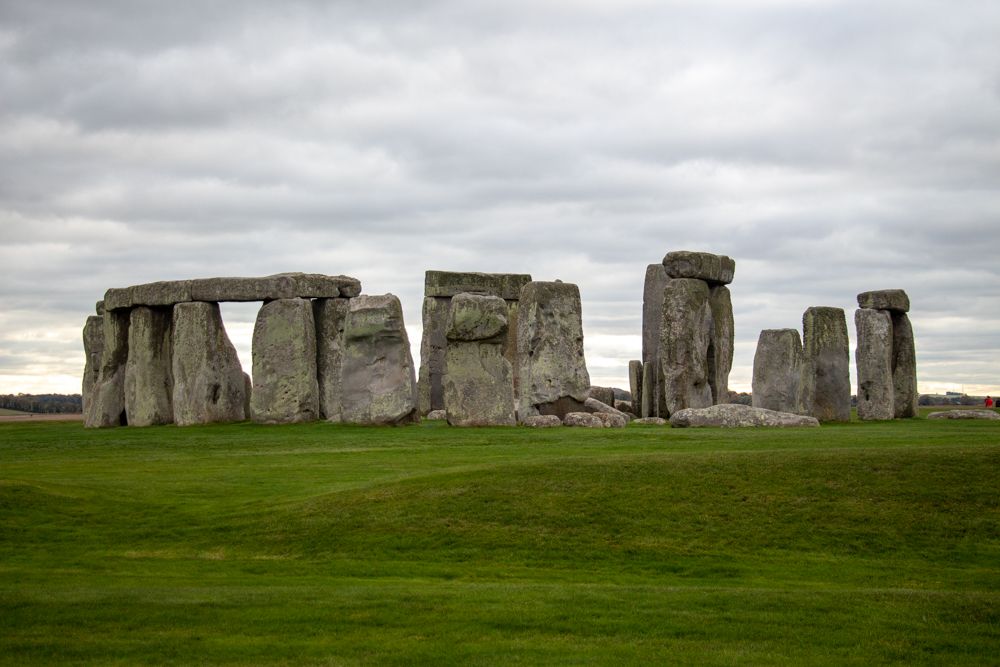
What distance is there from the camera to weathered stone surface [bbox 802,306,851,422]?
28828mm

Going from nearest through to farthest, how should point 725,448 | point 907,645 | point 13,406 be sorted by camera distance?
point 907,645 < point 725,448 < point 13,406

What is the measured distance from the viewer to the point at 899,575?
465 inches

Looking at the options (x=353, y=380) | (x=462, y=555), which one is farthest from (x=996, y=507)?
(x=353, y=380)

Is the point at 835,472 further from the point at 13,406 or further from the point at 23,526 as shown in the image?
the point at 13,406

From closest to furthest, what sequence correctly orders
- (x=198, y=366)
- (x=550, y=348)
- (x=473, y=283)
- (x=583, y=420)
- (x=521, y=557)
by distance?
(x=521, y=557)
(x=583, y=420)
(x=550, y=348)
(x=198, y=366)
(x=473, y=283)

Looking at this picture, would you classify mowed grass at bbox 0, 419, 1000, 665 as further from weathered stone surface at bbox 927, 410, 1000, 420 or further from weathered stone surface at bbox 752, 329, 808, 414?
weathered stone surface at bbox 752, 329, 808, 414

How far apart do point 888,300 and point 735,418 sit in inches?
358

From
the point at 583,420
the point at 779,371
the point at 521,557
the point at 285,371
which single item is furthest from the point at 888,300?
the point at 521,557

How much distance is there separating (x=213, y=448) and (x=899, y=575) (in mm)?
13868

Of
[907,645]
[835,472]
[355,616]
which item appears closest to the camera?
[907,645]

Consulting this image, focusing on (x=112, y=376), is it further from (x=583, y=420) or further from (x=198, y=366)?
(x=583, y=420)

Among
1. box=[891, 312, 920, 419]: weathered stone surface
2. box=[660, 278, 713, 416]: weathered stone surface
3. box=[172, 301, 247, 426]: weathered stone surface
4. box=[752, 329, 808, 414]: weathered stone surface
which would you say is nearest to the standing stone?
box=[660, 278, 713, 416]: weathered stone surface

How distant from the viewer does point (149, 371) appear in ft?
103

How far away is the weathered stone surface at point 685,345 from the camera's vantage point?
92.7 ft
